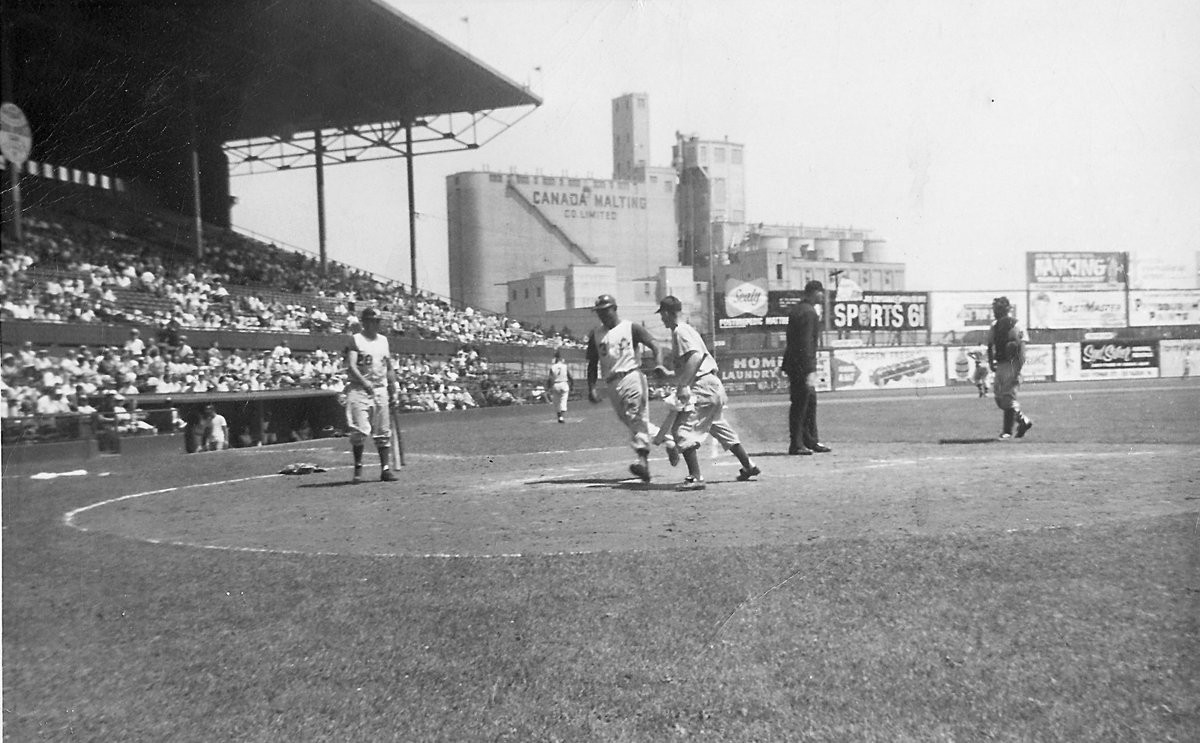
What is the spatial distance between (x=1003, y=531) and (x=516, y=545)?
2.82 meters

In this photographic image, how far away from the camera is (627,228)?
16078 mm

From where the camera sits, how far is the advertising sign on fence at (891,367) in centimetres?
4456

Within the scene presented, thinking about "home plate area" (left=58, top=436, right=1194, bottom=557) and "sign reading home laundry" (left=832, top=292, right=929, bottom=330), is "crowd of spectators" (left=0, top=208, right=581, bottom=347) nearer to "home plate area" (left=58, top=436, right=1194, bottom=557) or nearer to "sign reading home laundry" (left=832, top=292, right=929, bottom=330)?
"home plate area" (left=58, top=436, right=1194, bottom=557)

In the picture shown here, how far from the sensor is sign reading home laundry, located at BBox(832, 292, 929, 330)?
47594 millimetres

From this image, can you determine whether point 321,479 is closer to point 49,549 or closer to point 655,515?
point 49,549

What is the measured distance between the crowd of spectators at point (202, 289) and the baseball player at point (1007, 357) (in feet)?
35.9

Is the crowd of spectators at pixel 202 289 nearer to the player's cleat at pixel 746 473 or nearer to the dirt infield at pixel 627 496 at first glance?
the dirt infield at pixel 627 496

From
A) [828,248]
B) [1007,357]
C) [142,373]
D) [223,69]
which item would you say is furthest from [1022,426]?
[828,248]

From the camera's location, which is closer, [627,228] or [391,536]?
[391,536]

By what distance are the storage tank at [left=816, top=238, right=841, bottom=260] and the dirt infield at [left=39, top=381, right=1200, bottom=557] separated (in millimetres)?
36365

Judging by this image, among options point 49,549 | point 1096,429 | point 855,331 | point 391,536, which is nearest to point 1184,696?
point 391,536

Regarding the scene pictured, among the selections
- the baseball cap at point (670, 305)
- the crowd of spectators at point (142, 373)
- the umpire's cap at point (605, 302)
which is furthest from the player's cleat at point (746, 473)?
the crowd of spectators at point (142, 373)

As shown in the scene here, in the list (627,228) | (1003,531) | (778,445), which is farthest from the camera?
(627,228)

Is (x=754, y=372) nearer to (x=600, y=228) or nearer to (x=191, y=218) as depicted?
(x=600, y=228)
